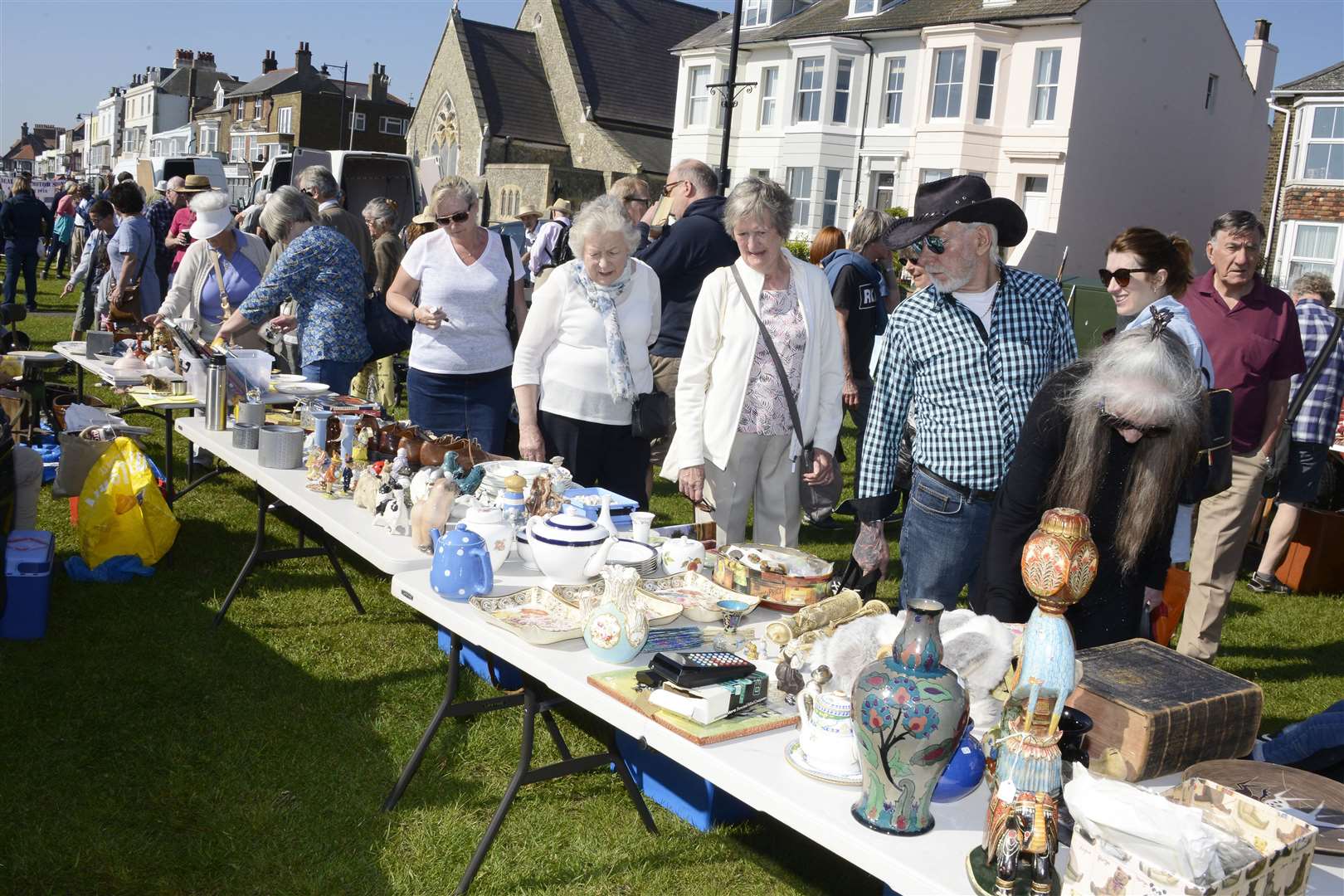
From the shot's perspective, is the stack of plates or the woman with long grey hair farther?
the stack of plates

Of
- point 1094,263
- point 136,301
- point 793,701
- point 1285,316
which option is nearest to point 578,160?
point 1094,263

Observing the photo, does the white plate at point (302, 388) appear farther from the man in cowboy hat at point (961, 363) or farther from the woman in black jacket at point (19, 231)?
the woman in black jacket at point (19, 231)

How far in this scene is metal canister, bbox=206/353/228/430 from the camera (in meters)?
4.59

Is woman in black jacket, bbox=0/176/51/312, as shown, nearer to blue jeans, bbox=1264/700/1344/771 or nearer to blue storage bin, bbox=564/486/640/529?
blue storage bin, bbox=564/486/640/529

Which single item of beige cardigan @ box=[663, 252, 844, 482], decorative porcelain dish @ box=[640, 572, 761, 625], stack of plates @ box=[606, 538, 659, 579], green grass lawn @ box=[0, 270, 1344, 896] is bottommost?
green grass lawn @ box=[0, 270, 1344, 896]

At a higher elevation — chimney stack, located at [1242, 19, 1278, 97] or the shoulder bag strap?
chimney stack, located at [1242, 19, 1278, 97]

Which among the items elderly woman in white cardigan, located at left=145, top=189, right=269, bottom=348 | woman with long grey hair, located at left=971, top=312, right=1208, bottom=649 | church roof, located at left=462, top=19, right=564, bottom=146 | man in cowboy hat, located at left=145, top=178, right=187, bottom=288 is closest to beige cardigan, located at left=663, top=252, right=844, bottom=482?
woman with long grey hair, located at left=971, top=312, right=1208, bottom=649

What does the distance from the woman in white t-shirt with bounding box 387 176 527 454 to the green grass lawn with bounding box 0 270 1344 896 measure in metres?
0.97

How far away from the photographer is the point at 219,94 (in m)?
69.2

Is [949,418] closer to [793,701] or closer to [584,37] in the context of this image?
[793,701]

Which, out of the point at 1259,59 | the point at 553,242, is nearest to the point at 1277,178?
the point at 1259,59

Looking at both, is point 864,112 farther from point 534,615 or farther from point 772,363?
point 534,615

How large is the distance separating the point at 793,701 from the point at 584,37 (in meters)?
37.6

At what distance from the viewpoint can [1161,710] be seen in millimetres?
1898
